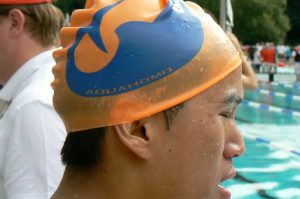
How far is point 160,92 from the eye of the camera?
50.9 inches

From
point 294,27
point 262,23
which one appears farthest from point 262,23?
point 294,27

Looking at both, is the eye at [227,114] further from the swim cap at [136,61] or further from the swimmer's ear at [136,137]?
the swimmer's ear at [136,137]

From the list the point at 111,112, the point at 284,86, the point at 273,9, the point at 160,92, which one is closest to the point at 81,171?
the point at 111,112

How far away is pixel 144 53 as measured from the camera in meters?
1.28

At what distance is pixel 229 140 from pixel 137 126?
0.22 meters

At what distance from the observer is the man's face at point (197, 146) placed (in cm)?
128

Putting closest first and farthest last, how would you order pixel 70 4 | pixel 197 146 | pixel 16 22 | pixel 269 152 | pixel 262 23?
pixel 197 146 → pixel 16 22 → pixel 269 152 → pixel 70 4 → pixel 262 23

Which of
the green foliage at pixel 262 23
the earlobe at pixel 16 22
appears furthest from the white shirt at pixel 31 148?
the green foliage at pixel 262 23

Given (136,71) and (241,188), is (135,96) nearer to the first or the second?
(136,71)

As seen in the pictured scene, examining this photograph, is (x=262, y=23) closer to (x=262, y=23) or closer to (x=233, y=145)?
(x=262, y=23)

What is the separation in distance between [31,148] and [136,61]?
34.3 inches

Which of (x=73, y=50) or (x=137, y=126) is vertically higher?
(x=73, y=50)

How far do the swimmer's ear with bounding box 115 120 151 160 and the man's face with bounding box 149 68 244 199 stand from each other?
3cm

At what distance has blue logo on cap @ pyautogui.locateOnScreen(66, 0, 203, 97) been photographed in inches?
50.6
